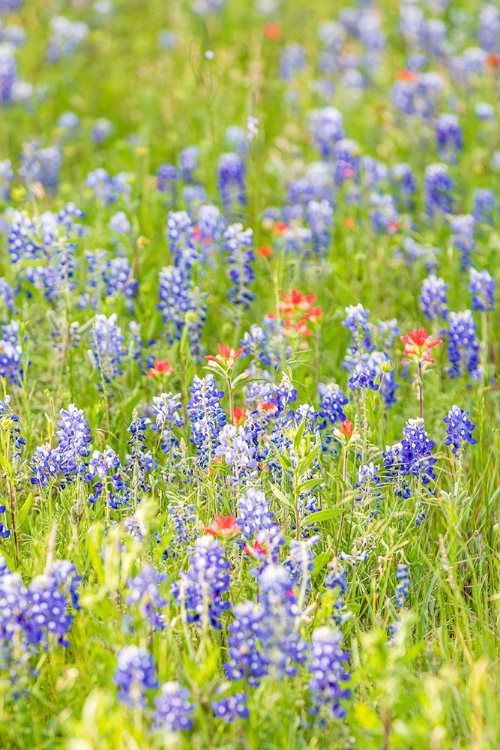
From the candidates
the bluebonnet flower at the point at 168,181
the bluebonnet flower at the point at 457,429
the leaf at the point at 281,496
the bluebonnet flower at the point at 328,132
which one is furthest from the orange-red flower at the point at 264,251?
the leaf at the point at 281,496

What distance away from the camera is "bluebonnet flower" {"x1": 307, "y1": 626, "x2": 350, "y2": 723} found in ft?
7.82

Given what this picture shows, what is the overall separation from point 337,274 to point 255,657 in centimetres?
268

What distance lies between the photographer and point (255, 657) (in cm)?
248

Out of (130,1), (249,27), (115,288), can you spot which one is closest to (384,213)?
(115,288)

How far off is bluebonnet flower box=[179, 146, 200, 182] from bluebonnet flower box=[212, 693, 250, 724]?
401cm

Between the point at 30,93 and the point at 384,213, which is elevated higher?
the point at 30,93

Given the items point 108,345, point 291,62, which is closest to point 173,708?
point 108,345

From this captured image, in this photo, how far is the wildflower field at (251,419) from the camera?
2.43m

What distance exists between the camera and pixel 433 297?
4.13m

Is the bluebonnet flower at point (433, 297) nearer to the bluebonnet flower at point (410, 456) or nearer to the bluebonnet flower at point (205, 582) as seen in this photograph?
the bluebonnet flower at point (410, 456)

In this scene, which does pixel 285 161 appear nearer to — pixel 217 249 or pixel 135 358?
pixel 217 249

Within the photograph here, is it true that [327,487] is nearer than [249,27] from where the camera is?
Yes

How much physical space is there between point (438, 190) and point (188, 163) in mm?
1476

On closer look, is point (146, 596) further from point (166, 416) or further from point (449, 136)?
point (449, 136)
